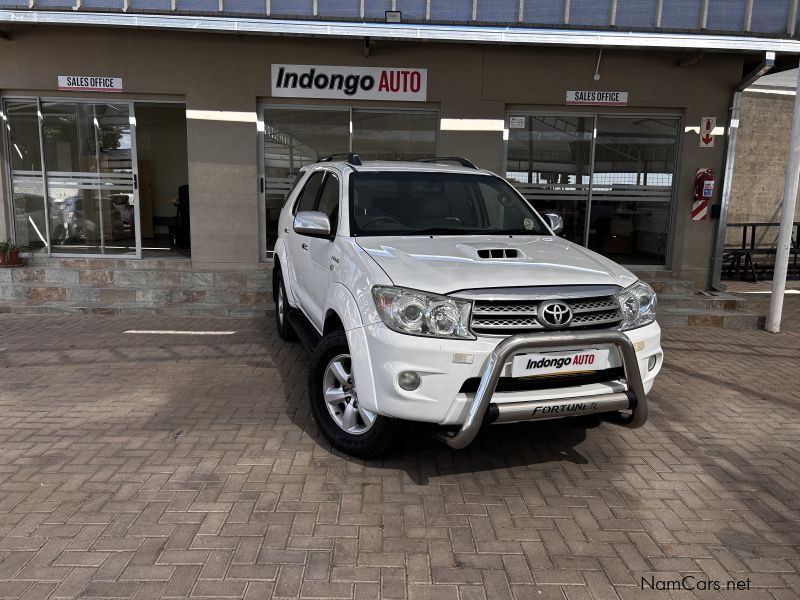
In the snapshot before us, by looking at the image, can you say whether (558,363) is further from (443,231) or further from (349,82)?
(349,82)

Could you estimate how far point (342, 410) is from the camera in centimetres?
419

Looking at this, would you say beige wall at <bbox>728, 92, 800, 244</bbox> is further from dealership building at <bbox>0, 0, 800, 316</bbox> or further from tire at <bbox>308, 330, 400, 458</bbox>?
tire at <bbox>308, 330, 400, 458</bbox>

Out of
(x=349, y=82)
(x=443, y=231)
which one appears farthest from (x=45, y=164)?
(x=443, y=231)

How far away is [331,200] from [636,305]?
257 cm

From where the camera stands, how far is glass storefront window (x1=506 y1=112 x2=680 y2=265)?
32.3ft

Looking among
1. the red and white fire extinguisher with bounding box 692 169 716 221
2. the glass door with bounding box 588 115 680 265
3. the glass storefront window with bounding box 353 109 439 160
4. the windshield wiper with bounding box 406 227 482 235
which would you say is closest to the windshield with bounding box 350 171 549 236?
the windshield wiper with bounding box 406 227 482 235

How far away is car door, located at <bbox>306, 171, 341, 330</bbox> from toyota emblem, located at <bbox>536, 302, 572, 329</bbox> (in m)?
1.65

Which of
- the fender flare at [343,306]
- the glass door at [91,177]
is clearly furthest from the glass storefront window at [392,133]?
the fender flare at [343,306]

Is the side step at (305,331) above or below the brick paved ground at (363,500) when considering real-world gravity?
above

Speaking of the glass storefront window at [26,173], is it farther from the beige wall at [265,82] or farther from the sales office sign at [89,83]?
the sales office sign at [89,83]

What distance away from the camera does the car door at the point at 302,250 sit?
5.43 metres

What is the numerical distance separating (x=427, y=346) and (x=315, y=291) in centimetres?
191

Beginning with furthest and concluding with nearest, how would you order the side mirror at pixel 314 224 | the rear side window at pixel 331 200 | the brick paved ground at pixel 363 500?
the rear side window at pixel 331 200 < the side mirror at pixel 314 224 < the brick paved ground at pixel 363 500

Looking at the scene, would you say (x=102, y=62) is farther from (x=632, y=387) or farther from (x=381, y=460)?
(x=632, y=387)
